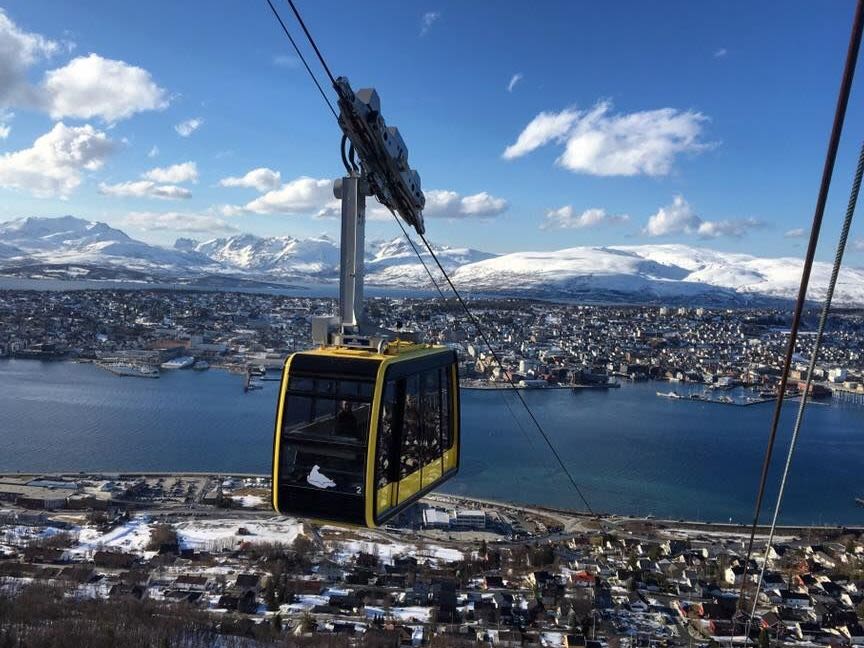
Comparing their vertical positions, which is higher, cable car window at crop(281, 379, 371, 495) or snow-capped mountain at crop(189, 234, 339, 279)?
cable car window at crop(281, 379, 371, 495)

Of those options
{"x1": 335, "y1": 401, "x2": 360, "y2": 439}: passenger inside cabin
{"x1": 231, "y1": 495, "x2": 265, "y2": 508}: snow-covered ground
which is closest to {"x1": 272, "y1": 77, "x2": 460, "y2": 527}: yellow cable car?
{"x1": 335, "y1": 401, "x2": 360, "y2": 439}: passenger inside cabin

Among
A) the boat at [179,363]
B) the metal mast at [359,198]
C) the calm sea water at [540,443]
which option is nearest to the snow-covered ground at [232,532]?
the calm sea water at [540,443]

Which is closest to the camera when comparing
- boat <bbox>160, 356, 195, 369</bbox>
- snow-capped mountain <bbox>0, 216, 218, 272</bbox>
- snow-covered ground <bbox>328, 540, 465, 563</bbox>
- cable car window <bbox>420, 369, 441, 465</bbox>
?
cable car window <bbox>420, 369, 441, 465</bbox>

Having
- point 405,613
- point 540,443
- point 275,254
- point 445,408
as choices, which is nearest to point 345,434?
point 445,408

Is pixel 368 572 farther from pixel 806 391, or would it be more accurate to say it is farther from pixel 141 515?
pixel 806 391

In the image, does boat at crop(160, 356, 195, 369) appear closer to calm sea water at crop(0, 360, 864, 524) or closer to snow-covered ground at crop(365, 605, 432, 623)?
calm sea water at crop(0, 360, 864, 524)

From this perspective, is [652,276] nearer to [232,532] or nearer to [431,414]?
[232,532]

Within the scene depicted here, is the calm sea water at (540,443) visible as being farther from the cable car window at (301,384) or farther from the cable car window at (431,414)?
the cable car window at (301,384)
